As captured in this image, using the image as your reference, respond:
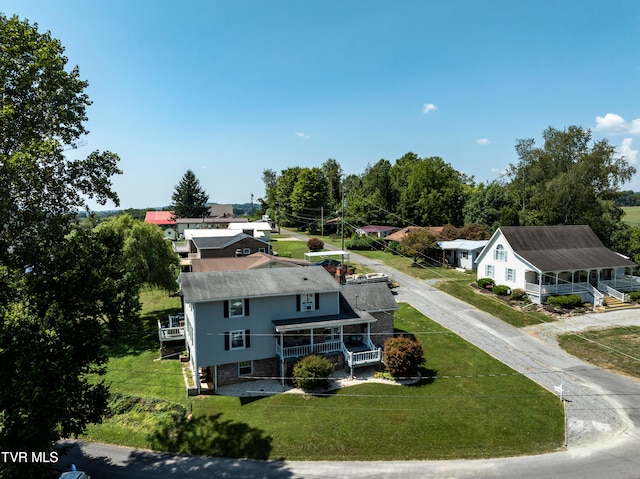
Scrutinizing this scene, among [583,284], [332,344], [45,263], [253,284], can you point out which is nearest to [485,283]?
[583,284]

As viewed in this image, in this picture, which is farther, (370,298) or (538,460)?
(370,298)

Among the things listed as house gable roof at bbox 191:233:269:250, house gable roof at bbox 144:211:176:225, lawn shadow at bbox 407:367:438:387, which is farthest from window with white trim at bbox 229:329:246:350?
house gable roof at bbox 144:211:176:225

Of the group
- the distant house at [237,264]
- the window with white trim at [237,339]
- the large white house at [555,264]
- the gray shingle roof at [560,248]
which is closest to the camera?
the window with white trim at [237,339]

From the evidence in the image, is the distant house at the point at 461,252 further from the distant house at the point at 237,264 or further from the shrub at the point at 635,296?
the distant house at the point at 237,264

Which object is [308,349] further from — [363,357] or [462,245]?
[462,245]

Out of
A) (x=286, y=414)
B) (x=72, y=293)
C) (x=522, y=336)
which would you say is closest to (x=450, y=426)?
(x=286, y=414)

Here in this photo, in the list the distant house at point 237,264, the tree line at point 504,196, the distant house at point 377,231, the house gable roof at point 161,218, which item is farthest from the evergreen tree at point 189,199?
the distant house at point 237,264
